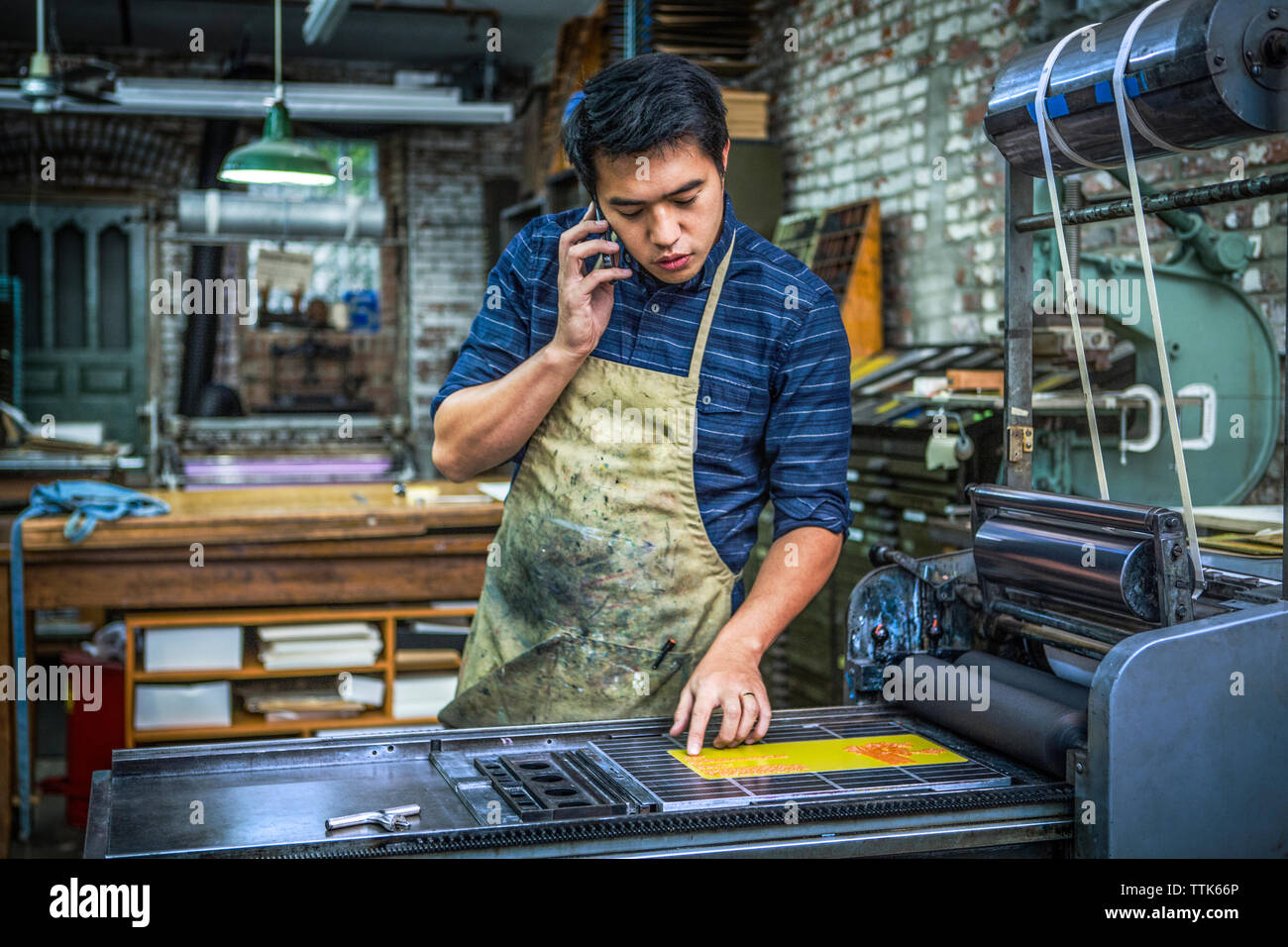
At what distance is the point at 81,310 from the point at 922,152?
621 cm

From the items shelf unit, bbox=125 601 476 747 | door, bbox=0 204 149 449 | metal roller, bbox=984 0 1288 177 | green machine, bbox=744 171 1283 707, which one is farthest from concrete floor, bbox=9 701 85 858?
door, bbox=0 204 149 449

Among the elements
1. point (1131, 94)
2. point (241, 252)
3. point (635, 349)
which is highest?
point (241, 252)

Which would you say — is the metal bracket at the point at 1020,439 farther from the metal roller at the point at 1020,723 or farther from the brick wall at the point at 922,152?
the brick wall at the point at 922,152

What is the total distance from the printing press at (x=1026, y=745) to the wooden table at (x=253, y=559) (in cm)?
240

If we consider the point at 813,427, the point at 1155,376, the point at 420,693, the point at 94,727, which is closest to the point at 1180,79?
the point at 813,427

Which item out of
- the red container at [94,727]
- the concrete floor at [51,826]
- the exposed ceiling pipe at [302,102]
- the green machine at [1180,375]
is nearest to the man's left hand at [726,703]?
the green machine at [1180,375]

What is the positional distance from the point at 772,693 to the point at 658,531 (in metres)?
3.38

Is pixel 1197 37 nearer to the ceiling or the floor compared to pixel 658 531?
nearer to the ceiling
